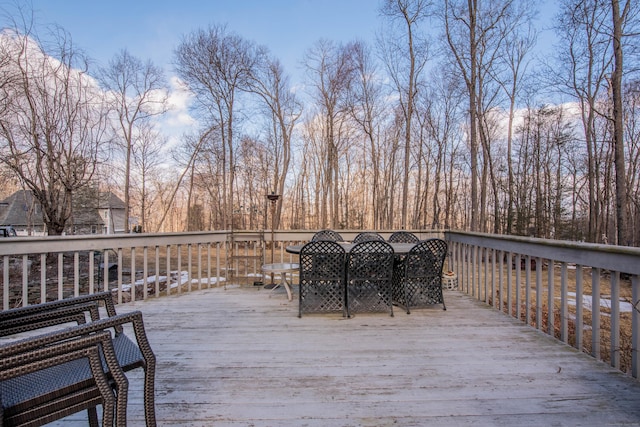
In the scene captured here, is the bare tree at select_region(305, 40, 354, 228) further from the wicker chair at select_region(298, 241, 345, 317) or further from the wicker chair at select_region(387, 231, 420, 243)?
the wicker chair at select_region(298, 241, 345, 317)

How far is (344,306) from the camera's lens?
3.31 metres

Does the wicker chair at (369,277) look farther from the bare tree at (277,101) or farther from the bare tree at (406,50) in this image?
the bare tree at (277,101)

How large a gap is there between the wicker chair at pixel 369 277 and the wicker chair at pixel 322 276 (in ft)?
0.35

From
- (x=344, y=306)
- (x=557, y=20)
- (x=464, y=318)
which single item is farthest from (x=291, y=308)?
(x=557, y=20)

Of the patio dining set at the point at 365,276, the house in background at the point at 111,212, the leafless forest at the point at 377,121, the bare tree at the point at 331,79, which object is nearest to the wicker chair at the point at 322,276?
the patio dining set at the point at 365,276

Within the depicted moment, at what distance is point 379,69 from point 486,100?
147 inches

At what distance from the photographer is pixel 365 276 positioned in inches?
128

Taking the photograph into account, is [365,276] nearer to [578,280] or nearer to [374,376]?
[374,376]

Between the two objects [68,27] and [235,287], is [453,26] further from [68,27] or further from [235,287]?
[68,27]

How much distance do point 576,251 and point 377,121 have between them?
36.0 feet

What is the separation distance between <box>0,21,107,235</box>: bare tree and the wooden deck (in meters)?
6.98

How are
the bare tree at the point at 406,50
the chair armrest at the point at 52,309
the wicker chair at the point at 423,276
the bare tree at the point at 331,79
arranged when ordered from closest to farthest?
the chair armrest at the point at 52,309
the wicker chair at the point at 423,276
the bare tree at the point at 406,50
the bare tree at the point at 331,79

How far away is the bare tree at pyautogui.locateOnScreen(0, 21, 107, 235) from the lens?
6.59 metres

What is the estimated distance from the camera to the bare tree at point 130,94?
10297 millimetres
